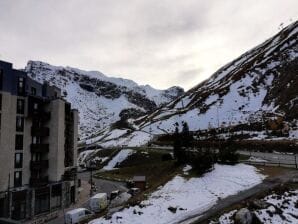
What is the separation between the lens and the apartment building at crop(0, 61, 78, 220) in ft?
173

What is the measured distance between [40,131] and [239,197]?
3729 centimetres

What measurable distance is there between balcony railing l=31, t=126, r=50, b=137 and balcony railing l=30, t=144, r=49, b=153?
187 centimetres

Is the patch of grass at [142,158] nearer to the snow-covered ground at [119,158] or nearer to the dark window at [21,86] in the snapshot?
the snow-covered ground at [119,158]

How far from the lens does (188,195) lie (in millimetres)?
39625

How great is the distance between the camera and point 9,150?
53375 mm

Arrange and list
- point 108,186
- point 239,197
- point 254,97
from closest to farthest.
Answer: point 239,197 < point 108,186 < point 254,97

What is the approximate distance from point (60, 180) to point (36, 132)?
10126 mm

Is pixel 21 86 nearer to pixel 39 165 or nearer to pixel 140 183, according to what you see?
pixel 39 165

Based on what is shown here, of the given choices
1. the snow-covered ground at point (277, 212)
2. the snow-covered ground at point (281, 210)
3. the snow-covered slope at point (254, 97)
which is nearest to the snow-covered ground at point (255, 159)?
the snow-covered ground at point (281, 210)

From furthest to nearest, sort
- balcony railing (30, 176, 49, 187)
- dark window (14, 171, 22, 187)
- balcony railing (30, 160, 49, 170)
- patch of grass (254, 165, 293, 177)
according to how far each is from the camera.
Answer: balcony railing (30, 160, 49, 170) < balcony railing (30, 176, 49, 187) < dark window (14, 171, 22, 187) < patch of grass (254, 165, 293, 177)

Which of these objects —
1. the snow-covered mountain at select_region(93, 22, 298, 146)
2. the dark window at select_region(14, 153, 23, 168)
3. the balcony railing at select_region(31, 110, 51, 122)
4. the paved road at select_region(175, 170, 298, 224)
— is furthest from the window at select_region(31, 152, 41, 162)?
the snow-covered mountain at select_region(93, 22, 298, 146)

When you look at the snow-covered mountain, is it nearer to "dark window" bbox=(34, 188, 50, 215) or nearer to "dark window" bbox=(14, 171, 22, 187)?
"dark window" bbox=(34, 188, 50, 215)

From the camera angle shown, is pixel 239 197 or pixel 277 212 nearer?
pixel 277 212

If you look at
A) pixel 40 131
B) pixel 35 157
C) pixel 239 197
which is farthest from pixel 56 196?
pixel 239 197
